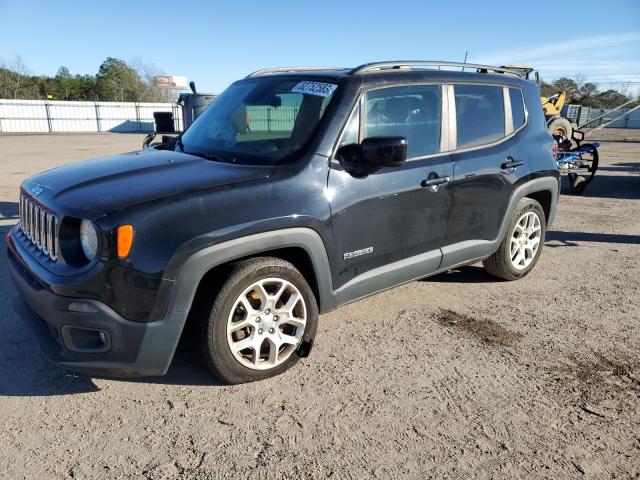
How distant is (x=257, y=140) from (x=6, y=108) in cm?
4375

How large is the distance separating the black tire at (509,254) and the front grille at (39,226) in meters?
3.64

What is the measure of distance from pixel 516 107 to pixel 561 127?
9017 millimetres

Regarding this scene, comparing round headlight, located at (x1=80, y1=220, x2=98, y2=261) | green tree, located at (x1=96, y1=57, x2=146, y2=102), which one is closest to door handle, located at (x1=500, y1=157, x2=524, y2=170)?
round headlight, located at (x1=80, y1=220, x2=98, y2=261)

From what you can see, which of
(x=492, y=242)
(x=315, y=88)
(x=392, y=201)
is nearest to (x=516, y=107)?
(x=492, y=242)

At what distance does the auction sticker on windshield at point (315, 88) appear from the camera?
348 centimetres

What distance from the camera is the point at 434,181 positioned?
3.78 metres

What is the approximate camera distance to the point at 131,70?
7081 centimetres

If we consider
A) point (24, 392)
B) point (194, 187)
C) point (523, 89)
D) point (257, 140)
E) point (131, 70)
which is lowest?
point (24, 392)

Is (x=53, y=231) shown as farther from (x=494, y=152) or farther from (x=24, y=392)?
(x=494, y=152)

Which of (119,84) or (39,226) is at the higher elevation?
(119,84)

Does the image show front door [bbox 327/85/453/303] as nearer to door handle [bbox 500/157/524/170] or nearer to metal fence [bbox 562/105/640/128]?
door handle [bbox 500/157/524/170]

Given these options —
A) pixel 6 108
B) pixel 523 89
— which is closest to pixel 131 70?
pixel 6 108

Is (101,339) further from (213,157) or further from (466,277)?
(466,277)

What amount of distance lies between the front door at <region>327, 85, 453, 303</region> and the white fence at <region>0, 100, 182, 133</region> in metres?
35.2
